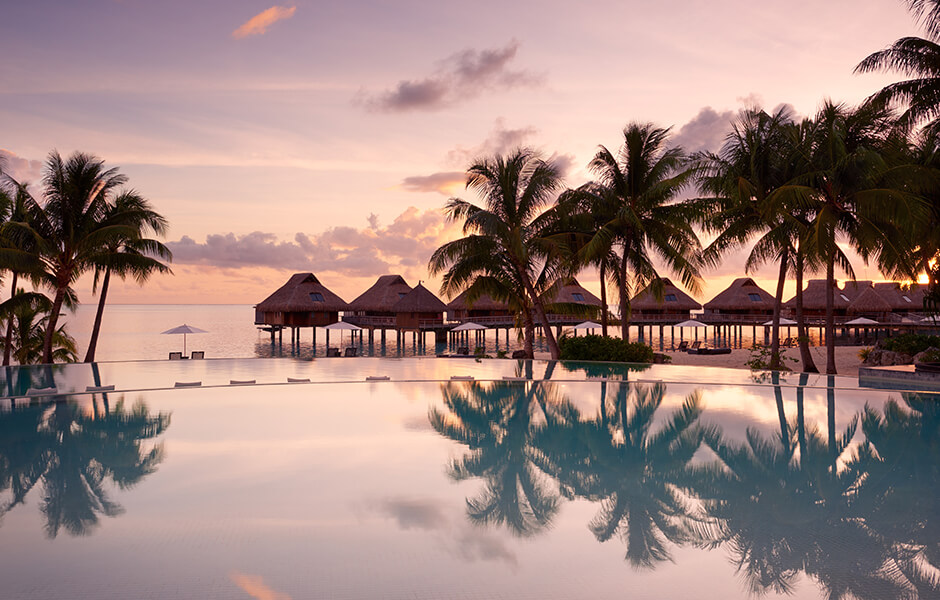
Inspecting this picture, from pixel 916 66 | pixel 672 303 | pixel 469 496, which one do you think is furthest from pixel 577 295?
pixel 469 496

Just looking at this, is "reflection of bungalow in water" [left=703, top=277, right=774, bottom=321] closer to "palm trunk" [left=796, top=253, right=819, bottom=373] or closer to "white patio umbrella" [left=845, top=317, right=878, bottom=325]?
"white patio umbrella" [left=845, top=317, right=878, bottom=325]

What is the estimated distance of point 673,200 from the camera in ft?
51.2

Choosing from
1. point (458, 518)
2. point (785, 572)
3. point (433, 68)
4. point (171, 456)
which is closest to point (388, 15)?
point (433, 68)

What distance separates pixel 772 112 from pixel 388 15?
909 cm

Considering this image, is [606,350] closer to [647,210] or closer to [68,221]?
[647,210]

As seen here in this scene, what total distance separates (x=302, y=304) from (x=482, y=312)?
1007 centimetres

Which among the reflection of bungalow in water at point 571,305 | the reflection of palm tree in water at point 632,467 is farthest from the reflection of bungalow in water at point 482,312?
the reflection of palm tree in water at point 632,467

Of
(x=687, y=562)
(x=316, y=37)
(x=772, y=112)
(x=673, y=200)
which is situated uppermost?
(x=316, y=37)

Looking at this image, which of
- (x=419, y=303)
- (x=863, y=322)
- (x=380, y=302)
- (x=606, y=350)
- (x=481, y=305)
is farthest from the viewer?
(x=380, y=302)

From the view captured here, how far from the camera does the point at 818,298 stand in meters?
40.1

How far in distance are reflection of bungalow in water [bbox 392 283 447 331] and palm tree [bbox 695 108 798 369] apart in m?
20.5

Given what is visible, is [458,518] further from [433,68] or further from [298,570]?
[433,68]

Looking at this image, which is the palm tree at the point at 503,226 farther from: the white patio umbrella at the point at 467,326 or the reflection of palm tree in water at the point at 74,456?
the white patio umbrella at the point at 467,326

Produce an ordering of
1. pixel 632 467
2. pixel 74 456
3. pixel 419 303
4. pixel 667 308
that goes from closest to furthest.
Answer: pixel 632 467 → pixel 74 456 → pixel 419 303 → pixel 667 308
